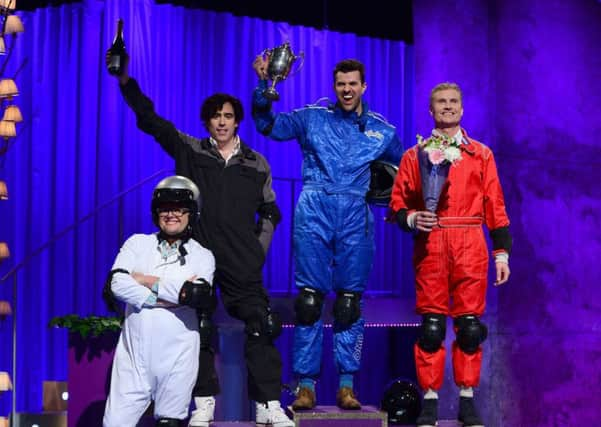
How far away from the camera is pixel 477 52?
805cm

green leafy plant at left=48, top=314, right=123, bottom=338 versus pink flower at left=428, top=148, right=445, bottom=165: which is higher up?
pink flower at left=428, top=148, right=445, bottom=165

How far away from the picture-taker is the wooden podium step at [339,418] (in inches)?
202

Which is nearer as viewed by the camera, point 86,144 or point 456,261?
point 456,261

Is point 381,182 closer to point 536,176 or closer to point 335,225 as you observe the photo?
point 335,225

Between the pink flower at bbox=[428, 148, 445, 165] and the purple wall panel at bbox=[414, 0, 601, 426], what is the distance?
9.86ft

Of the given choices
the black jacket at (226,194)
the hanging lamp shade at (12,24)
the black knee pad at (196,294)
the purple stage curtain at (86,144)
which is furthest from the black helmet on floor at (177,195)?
the purple stage curtain at (86,144)

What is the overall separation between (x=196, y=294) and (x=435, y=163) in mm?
Answer: 1289

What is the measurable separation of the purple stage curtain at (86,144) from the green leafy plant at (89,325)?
2200 millimetres

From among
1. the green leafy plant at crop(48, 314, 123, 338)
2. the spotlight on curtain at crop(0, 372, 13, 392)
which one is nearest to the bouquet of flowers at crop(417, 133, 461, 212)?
the green leafy plant at crop(48, 314, 123, 338)

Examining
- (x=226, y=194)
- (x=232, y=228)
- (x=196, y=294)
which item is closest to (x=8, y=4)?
(x=226, y=194)

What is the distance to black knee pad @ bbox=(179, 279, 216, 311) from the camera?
467 centimetres

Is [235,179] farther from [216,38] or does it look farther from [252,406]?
[216,38]

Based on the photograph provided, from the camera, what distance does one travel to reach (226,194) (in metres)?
5.24

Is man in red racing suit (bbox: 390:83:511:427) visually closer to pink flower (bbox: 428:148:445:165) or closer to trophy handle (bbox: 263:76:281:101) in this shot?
Result: pink flower (bbox: 428:148:445:165)
